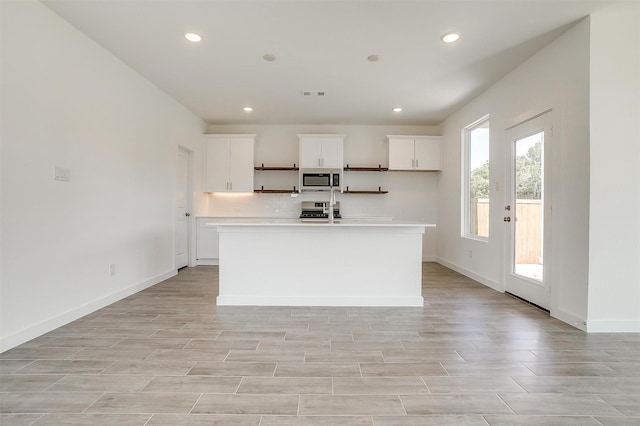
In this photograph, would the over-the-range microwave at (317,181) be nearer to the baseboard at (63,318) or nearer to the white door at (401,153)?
the white door at (401,153)

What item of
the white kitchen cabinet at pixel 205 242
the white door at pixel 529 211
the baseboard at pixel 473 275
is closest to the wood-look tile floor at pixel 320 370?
the white door at pixel 529 211

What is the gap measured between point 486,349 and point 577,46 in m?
2.73

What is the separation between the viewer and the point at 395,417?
155 centimetres

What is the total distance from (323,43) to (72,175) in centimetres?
266

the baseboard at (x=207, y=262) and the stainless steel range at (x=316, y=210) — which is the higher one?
the stainless steel range at (x=316, y=210)

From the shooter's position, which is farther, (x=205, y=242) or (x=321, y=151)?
(x=321, y=151)

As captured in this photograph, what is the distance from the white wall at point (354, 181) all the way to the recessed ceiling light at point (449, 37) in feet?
10.4

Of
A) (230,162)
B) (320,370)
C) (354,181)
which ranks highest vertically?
(230,162)

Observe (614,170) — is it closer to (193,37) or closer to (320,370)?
(320,370)

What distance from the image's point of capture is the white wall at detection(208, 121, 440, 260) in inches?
242

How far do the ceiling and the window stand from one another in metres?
0.57

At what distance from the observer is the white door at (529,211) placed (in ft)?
10.4

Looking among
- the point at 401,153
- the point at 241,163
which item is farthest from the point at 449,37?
the point at 241,163

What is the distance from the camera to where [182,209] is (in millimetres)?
5266
